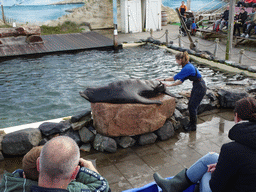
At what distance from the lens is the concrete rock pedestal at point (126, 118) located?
4.48m

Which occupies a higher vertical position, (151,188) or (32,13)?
(32,13)

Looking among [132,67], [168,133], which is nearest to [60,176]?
[168,133]

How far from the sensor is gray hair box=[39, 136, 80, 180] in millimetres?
1599

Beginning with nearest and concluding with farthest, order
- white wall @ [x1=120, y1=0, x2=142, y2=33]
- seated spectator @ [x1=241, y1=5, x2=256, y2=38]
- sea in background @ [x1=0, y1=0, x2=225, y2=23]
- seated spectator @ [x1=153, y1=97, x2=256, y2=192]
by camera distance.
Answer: seated spectator @ [x1=153, y1=97, x2=256, y2=192], seated spectator @ [x1=241, y1=5, x2=256, y2=38], white wall @ [x1=120, y1=0, x2=142, y2=33], sea in background @ [x1=0, y1=0, x2=225, y2=23]

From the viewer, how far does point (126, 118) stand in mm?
4520

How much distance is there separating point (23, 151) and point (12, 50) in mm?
10075

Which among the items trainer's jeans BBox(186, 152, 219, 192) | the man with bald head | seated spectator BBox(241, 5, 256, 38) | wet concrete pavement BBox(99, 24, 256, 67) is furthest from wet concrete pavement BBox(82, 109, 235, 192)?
seated spectator BBox(241, 5, 256, 38)

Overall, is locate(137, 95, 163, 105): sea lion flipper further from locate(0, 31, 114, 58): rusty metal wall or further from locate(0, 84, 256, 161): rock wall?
locate(0, 31, 114, 58): rusty metal wall

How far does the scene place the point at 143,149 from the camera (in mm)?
4488

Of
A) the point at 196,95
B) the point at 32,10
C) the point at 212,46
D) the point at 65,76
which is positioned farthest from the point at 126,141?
the point at 32,10

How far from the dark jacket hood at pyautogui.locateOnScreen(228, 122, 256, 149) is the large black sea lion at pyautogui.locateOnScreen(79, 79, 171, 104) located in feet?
7.98

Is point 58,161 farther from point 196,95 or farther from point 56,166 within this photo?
point 196,95

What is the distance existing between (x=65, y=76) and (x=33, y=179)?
322 inches

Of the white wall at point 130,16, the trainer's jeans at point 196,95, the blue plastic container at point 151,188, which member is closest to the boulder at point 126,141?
the trainer's jeans at point 196,95
